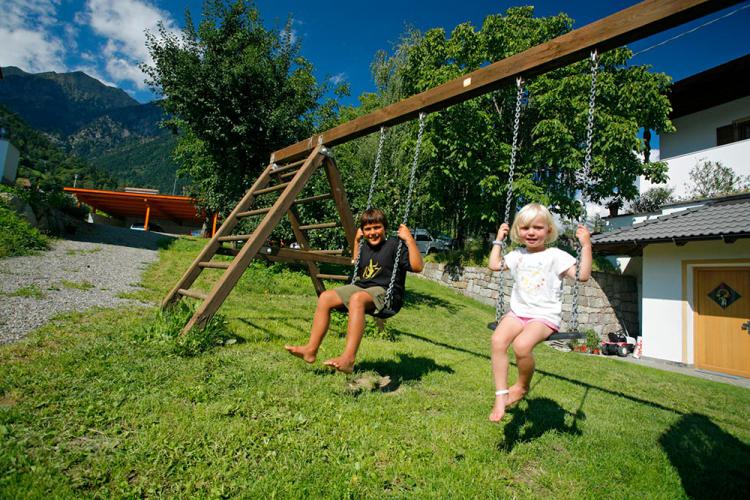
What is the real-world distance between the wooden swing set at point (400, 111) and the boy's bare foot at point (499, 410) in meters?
2.76

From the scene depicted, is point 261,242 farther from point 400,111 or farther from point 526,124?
point 526,124

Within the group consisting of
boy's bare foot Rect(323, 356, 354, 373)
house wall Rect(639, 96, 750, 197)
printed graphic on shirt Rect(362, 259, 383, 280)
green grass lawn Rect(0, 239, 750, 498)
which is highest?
house wall Rect(639, 96, 750, 197)

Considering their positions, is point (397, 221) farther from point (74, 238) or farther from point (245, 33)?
point (74, 238)

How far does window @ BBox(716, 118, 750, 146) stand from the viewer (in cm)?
1340

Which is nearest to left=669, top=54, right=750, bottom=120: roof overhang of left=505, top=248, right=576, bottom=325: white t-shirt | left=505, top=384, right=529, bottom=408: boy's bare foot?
left=505, top=248, right=576, bottom=325: white t-shirt

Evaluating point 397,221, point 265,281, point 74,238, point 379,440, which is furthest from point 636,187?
point 74,238

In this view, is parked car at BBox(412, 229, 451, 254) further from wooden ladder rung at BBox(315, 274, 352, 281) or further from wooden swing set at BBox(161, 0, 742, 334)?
wooden swing set at BBox(161, 0, 742, 334)

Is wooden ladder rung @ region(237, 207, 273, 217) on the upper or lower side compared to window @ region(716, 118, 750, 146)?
lower

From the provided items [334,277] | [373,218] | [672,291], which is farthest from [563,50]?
[672,291]

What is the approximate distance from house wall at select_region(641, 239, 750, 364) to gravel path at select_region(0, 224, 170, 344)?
40.7 feet

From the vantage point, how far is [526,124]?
15242mm

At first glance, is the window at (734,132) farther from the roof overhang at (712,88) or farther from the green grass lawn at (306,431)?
the green grass lawn at (306,431)

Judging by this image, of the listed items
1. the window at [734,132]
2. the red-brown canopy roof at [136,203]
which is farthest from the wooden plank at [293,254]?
the red-brown canopy roof at [136,203]

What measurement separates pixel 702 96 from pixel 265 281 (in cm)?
1755
